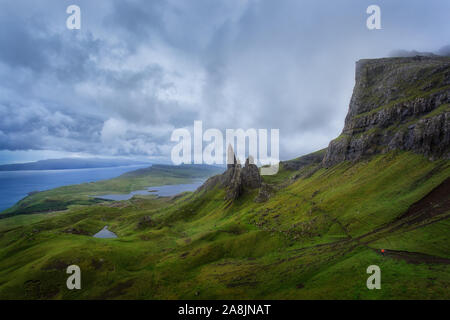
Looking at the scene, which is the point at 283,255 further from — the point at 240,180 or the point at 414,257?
the point at 240,180

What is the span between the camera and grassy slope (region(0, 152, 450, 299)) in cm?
4284

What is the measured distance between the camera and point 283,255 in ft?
200

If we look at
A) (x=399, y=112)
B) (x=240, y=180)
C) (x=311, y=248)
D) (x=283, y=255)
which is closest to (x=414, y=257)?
(x=311, y=248)

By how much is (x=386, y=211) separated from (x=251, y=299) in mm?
55214

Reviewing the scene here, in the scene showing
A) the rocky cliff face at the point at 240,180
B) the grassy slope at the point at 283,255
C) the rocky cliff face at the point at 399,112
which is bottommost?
the grassy slope at the point at 283,255

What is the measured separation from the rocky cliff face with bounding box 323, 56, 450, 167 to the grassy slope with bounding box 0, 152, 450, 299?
1317 centimetres

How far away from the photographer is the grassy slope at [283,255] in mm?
42844

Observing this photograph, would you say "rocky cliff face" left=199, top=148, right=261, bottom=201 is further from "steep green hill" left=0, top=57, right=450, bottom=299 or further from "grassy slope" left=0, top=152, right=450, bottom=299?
"grassy slope" left=0, top=152, right=450, bottom=299

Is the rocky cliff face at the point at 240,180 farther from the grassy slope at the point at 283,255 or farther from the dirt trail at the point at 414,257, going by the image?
the dirt trail at the point at 414,257

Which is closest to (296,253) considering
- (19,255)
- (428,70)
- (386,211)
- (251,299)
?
(251,299)

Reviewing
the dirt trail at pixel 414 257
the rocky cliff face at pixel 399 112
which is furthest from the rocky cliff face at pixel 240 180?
the dirt trail at pixel 414 257

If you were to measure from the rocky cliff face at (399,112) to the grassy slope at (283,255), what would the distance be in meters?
13.2

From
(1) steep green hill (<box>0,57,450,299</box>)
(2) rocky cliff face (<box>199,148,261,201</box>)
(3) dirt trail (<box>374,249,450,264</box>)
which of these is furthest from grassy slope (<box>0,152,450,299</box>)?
(2) rocky cliff face (<box>199,148,261,201</box>)
